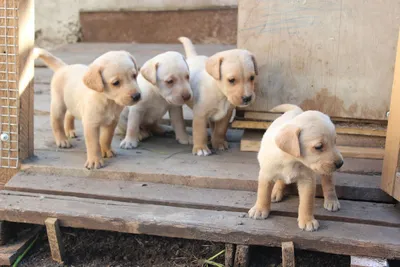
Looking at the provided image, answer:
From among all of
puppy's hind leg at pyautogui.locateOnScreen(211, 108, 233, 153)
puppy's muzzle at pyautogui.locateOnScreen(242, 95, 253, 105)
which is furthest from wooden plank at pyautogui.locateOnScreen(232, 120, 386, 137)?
puppy's muzzle at pyautogui.locateOnScreen(242, 95, 253, 105)

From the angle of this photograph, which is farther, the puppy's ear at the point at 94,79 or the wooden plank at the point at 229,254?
the puppy's ear at the point at 94,79

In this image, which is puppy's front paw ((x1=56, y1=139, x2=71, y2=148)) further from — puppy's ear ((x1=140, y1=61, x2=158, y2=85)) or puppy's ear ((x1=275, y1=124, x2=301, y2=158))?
puppy's ear ((x1=275, y1=124, x2=301, y2=158))

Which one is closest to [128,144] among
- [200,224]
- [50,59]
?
[50,59]

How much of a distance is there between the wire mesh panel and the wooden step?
17 centimetres

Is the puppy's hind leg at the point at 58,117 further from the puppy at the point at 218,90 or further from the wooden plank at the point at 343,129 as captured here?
the wooden plank at the point at 343,129

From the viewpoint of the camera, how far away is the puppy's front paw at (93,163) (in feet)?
12.1

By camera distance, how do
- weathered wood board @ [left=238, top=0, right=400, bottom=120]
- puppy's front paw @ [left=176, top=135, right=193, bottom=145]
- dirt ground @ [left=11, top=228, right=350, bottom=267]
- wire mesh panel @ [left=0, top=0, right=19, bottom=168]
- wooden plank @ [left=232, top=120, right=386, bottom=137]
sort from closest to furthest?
dirt ground @ [left=11, top=228, right=350, bottom=267]
wire mesh panel @ [left=0, top=0, right=19, bottom=168]
weathered wood board @ [left=238, top=0, right=400, bottom=120]
wooden plank @ [left=232, top=120, right=386, bottom=137]
puppy's front paw @ [left=176, top=135, right=193, bottom=145]

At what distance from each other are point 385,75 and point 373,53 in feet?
0.59

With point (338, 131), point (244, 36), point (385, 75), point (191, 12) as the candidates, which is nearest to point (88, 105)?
point (244, 36)

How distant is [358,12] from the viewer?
3.68 meters

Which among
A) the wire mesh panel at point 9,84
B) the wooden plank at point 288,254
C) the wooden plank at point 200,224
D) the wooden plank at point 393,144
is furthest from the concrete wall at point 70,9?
the wooden plank at point 288,254

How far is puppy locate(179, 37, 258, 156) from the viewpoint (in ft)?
12.1

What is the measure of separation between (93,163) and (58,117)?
66cm

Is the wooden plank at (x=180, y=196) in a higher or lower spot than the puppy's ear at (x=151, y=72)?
lower
